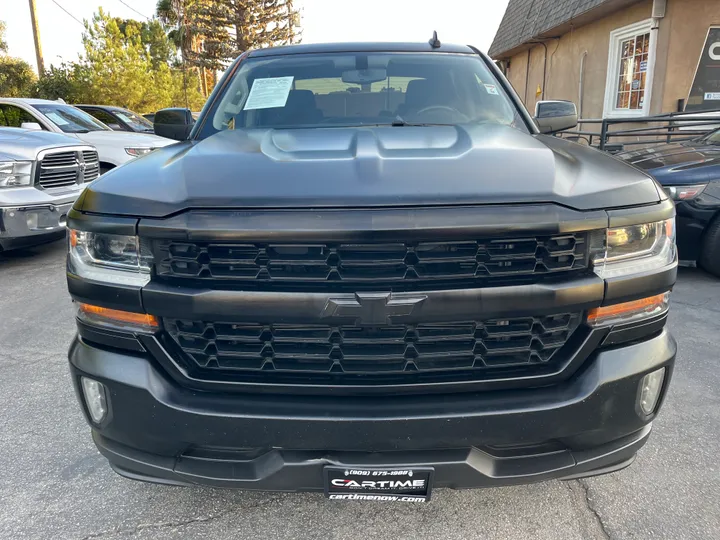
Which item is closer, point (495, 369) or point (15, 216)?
point (495, 369)

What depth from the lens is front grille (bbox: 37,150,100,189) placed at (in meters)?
5.57

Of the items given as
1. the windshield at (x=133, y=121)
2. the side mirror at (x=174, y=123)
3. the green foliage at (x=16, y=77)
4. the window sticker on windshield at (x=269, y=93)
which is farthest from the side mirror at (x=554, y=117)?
the green foliage at (x=16, y=77)

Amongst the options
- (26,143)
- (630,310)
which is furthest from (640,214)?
(26,143)

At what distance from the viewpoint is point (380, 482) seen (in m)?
1.59

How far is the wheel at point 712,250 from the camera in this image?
15.4 feet

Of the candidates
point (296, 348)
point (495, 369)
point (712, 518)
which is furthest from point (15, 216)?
point (712, 518)

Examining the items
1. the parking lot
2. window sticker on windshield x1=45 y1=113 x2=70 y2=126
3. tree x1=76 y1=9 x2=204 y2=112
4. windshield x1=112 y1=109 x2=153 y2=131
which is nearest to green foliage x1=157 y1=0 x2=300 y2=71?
tree x1=76 y1=9 x2=204 y2=112

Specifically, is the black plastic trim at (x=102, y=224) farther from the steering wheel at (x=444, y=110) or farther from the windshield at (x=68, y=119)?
the windshield at (x=68, y=119)

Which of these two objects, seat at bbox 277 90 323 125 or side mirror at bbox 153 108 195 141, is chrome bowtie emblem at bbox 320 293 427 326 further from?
side mirror at bbox 153 108 195 141

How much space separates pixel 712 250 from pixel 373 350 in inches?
176

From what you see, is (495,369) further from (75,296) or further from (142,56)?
(142,56)

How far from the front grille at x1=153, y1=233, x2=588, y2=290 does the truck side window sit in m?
8.54

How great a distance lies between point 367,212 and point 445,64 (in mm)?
1938

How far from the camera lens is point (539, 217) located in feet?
4.90
